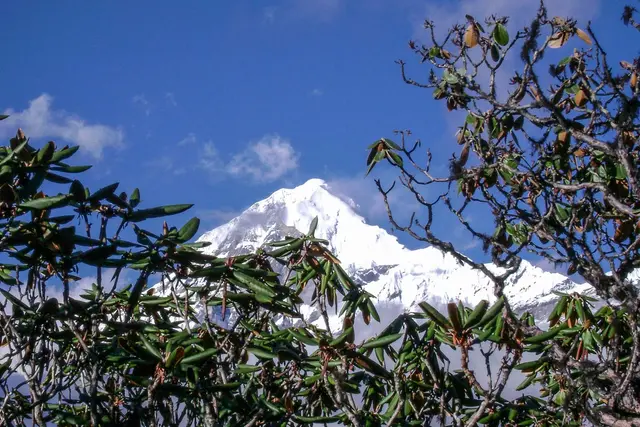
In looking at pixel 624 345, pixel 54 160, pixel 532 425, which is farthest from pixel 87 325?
pixel 624 345

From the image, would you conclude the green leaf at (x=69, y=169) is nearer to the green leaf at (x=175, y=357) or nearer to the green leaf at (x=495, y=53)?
the green leaf at (x=175, y=357)

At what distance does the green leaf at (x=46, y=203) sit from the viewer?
3578 mm

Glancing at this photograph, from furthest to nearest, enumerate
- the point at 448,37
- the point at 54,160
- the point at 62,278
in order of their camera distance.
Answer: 1. the point at 448,37
2. the point at 62,278
3. the point at 54,160

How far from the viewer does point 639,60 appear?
5.83m

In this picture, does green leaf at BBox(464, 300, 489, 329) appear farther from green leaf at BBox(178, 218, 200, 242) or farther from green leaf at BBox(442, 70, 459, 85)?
green leaf at BBox(442, 70, 459, 85)

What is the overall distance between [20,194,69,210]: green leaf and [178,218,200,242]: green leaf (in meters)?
0.71

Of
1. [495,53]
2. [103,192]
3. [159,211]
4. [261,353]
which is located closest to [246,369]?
[261,353]

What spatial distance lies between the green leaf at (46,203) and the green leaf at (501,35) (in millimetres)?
4286

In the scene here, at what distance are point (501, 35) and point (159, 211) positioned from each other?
3886 millimetres

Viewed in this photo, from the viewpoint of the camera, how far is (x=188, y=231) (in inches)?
161

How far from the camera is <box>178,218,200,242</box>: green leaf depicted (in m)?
4.07

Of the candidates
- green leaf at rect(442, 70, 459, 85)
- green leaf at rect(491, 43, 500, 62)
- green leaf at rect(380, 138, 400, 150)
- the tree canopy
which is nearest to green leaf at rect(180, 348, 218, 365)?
the tree canopy

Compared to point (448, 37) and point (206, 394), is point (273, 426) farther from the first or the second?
point (448, 37)

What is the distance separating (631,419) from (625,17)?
127 inches
